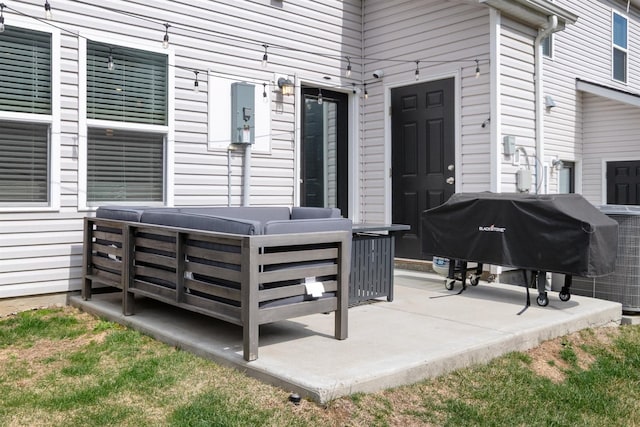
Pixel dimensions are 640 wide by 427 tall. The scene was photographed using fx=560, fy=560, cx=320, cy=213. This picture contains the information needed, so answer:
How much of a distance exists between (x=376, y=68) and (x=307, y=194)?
1781 mm

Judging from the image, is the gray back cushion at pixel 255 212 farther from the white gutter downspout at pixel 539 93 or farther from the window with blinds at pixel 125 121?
the white gutter downspout at pixel 539 93

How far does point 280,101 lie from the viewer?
20.7 feet

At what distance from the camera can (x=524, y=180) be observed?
577 centimetres

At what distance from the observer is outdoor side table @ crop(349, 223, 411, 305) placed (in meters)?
4.38

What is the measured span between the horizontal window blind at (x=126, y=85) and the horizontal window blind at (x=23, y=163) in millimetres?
494

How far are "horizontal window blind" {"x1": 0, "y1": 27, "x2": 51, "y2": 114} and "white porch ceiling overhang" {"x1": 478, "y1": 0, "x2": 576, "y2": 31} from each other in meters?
4.05

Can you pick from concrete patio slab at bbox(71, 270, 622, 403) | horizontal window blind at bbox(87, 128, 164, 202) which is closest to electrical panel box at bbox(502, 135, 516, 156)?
concrete patio slab at bbox(71, 270, 622, 403)

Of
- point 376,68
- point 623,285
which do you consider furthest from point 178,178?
point 623,285

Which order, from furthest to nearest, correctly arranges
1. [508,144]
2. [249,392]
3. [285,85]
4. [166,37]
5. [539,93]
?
[285,85]
[539,93]
[508,144]
[166,37]
[249,392]

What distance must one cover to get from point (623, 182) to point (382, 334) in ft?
22.0

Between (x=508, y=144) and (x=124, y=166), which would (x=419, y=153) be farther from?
(x=124, y=166)

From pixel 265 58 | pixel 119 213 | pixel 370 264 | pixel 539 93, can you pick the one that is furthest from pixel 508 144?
pixel 119 213

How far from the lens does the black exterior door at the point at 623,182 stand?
333 inches

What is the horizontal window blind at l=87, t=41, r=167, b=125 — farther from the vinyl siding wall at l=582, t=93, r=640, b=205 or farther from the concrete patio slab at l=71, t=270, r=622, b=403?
the vinyl siding wall at l=582, t=93, r=640, b=205
